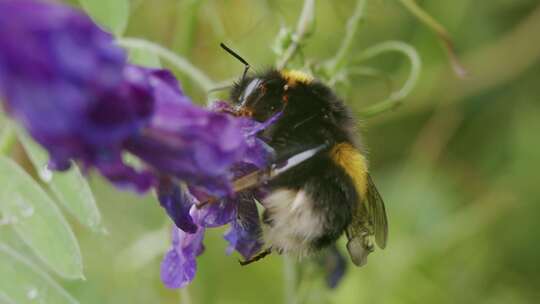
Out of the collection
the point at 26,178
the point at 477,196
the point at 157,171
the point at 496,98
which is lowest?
the point at 477,196

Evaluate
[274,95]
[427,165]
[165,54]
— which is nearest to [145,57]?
[165,54]

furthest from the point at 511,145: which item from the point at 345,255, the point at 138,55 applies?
the point at 138,55

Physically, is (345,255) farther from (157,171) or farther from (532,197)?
(157,171)

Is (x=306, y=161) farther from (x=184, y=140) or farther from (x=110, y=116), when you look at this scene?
(x=110, y=116)

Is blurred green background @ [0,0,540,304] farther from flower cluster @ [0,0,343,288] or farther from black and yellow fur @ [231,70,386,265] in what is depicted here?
flower cluster @ [0,0,343,288]

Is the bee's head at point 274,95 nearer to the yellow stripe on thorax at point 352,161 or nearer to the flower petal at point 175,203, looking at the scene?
the yellow stripe on thorax at point 352,161

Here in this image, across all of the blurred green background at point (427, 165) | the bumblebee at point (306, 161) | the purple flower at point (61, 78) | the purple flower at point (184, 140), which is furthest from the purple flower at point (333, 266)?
the purple flower at point (61, 78)

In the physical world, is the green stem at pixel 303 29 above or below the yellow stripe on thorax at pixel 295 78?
below
